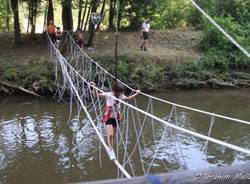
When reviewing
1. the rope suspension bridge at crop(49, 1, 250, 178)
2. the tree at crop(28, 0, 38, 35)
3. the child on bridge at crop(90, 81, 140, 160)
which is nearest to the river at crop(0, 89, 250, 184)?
the rope suspension bridge at crop(49, 1, 250, 178)

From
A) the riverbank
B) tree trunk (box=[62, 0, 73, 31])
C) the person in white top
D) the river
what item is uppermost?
tree trunk (box=[62, 0, 73, 31])

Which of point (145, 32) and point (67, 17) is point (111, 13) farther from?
point (145, 32)

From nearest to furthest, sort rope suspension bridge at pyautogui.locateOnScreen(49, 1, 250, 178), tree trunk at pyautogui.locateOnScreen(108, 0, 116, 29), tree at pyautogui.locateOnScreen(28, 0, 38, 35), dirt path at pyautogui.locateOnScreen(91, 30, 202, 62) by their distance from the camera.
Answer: rope suspension bridge at pyautogui.locateOnScreen(49, 1, 250, 178), dirt path at pyautogui.locateOnScreen(91, 30, 202, 62), tree at pyautogui.locateOnScreen(28, 0, 38, 35), tree trunk at pyautogui.locateOnScreen(108, 0, 116, 29)

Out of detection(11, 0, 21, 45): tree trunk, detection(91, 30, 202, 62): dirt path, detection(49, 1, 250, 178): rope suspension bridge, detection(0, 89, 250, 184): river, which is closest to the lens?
detection(49, 1, 250, 178): rope suspension bridge

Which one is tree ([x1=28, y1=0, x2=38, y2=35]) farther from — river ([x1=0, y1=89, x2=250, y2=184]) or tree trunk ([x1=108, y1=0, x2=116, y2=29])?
river ([x1=0, y1=89, x2=250, y2=184])

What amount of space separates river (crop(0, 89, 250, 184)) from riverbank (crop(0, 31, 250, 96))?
694 mm

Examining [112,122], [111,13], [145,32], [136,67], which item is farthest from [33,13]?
[112,122]

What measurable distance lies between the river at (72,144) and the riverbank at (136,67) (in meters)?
0.69

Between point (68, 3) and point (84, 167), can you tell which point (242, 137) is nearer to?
point (84, 167)

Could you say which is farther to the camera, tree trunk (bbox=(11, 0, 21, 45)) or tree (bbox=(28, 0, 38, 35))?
tree (bbox=(28, 0, 38, 35))

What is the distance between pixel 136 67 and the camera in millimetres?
14922

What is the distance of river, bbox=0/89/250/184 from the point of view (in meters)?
7.48

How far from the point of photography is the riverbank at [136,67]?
44.8ft

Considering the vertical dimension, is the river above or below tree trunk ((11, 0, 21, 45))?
below
